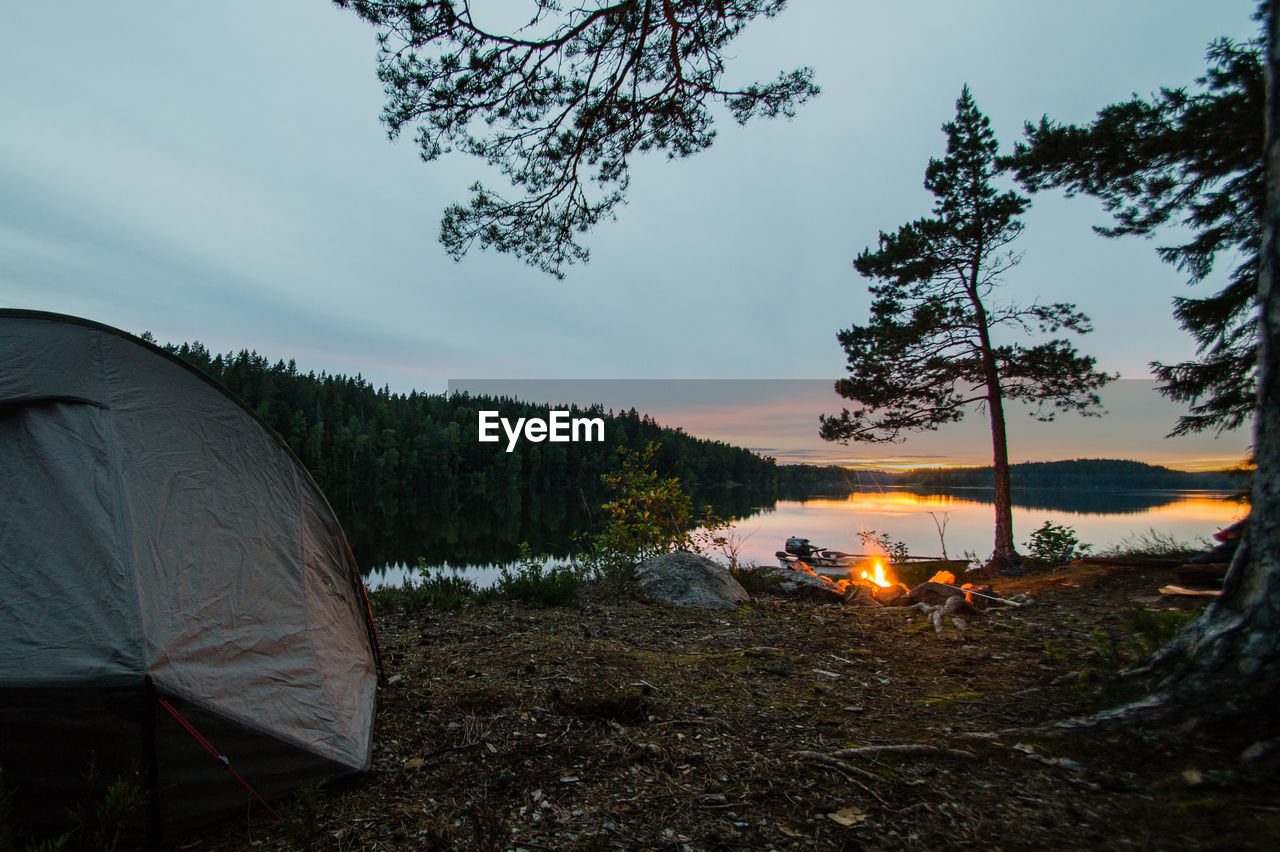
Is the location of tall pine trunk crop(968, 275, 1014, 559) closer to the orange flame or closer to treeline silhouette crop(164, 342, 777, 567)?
the orange flame

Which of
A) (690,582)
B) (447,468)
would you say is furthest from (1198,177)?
(447,468)

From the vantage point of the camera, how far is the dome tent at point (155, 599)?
2168 millimetres

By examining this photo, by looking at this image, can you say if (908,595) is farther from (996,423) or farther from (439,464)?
(439,464)

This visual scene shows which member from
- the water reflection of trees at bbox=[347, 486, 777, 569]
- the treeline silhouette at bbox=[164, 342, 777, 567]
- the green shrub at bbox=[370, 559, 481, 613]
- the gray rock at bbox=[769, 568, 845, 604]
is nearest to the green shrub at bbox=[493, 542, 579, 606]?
the green shrub at bbox=[370, 559, 481, 613]

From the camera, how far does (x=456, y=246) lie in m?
6.16

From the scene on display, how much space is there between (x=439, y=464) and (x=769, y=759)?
76.4m

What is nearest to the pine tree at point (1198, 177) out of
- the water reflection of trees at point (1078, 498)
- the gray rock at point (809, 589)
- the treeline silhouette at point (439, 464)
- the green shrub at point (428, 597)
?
the gray rock at point (809, 589)

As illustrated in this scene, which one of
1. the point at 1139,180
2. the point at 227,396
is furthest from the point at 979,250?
the point at 227,396

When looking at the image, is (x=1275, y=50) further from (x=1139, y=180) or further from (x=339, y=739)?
(x=1139, y=180)

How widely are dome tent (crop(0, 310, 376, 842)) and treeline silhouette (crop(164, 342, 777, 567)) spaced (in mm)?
19617

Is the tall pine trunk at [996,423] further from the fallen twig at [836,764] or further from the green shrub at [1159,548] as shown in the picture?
the fallen twig at [836,764]

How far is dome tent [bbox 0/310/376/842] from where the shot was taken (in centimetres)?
217

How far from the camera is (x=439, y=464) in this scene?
74.0m

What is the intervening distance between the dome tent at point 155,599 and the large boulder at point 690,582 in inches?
158
